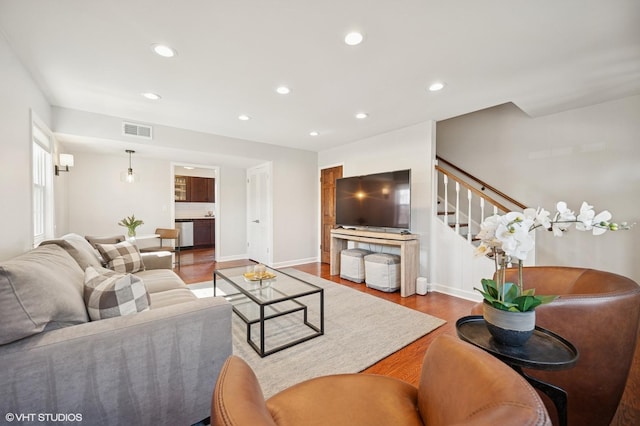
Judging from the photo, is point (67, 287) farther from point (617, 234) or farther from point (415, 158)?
point (617, 234)

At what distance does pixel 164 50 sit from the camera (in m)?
2.07

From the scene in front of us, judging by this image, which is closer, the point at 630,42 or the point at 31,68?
the point at 630,42

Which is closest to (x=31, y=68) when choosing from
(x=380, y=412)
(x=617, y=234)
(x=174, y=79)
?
(x=174, y=79)

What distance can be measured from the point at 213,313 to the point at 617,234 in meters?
4.41

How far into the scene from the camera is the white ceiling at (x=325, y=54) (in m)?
1.67

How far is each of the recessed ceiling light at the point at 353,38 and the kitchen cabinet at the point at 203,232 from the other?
6740 millimetres

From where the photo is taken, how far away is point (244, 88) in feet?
9.04

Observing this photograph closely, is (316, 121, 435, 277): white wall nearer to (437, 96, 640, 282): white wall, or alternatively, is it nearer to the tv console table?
the tv console table

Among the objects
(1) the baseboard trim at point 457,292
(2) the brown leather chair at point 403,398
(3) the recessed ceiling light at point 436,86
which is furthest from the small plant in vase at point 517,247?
(1) the baseboard trim at point 457,292

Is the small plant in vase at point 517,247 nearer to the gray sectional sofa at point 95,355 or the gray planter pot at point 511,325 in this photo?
the gray planter pot at point 511,325

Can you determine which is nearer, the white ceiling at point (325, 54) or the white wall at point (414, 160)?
the white ceiling at point (325, 54)

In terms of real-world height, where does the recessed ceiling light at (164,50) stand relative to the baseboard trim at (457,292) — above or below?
above

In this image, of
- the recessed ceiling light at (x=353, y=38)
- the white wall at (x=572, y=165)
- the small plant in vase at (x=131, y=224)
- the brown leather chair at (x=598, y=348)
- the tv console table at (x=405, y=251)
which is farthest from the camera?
the small plant in vase at (x=131, y=224)

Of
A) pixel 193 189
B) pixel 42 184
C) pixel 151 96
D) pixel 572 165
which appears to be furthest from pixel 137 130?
pixel 572 165
